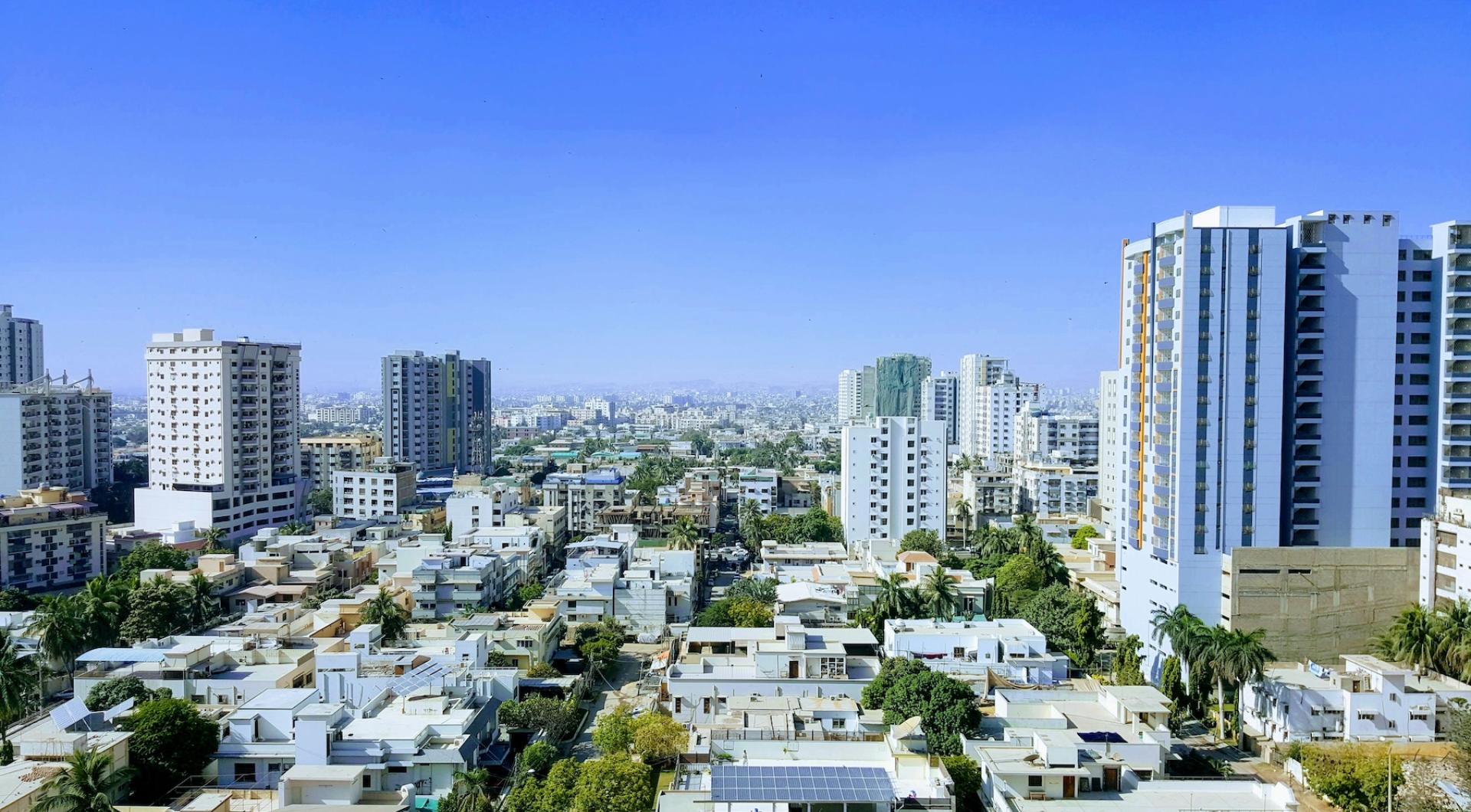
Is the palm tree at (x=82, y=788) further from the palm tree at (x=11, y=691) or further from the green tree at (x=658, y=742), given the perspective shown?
the green tree at (x=658, y=742)

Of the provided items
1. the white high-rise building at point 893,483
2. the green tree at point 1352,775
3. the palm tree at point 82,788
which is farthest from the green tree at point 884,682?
the white high-rise building at point 893,483

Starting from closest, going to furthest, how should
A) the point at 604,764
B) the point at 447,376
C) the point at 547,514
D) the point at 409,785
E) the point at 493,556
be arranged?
the point at 604,764 < the point at 409,785 < the point at 493,556 < the point at 547,514 < the point at 447,376

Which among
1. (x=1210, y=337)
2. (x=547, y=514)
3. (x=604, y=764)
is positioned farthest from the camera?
(x=547, y=514)

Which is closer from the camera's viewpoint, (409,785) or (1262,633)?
(409,785)

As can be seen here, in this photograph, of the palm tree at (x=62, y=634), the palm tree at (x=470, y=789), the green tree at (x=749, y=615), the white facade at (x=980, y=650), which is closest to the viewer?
the palm tree at (x=470, y=789)

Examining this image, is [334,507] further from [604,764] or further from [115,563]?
[604,764]

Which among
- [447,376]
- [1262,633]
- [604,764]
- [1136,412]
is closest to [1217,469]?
[1136,412]
